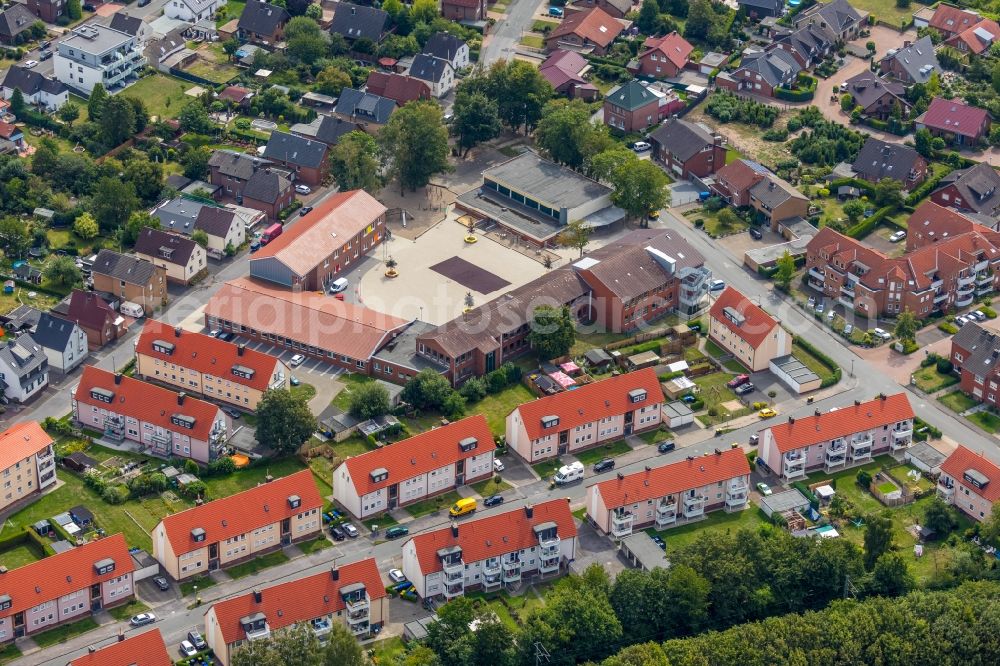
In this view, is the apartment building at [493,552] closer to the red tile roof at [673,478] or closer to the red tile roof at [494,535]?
the red tile roof at [494,535]

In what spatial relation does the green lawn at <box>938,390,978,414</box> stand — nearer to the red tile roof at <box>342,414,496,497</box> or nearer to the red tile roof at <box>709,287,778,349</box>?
the red tile roof at <box>709,287,778,349</box>

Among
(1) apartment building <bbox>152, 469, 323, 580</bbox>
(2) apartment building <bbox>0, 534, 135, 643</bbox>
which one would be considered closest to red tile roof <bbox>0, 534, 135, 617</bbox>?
(2) apartment building <bbox>0, 534, 135, 643</bbox>

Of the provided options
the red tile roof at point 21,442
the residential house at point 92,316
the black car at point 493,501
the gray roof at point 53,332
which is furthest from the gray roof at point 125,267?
the black car at point 493,501

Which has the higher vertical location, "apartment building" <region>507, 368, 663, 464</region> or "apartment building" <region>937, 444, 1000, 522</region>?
"apartment building" <region>937, 444, 1000, 522</region>

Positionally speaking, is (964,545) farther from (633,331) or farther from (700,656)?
(633,331)

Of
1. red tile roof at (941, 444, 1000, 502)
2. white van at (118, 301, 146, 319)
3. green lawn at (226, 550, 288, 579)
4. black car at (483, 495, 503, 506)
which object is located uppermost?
red tile roof at (941, 444, 1000, 502)

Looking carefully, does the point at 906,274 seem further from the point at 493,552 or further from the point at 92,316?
the point at 92,316

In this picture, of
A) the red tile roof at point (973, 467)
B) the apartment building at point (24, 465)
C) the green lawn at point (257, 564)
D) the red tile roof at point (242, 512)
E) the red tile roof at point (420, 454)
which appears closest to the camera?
the red tile roof at point (242, 512)

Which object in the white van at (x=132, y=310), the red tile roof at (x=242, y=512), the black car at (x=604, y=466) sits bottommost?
the white van at (x=132, y=310)
